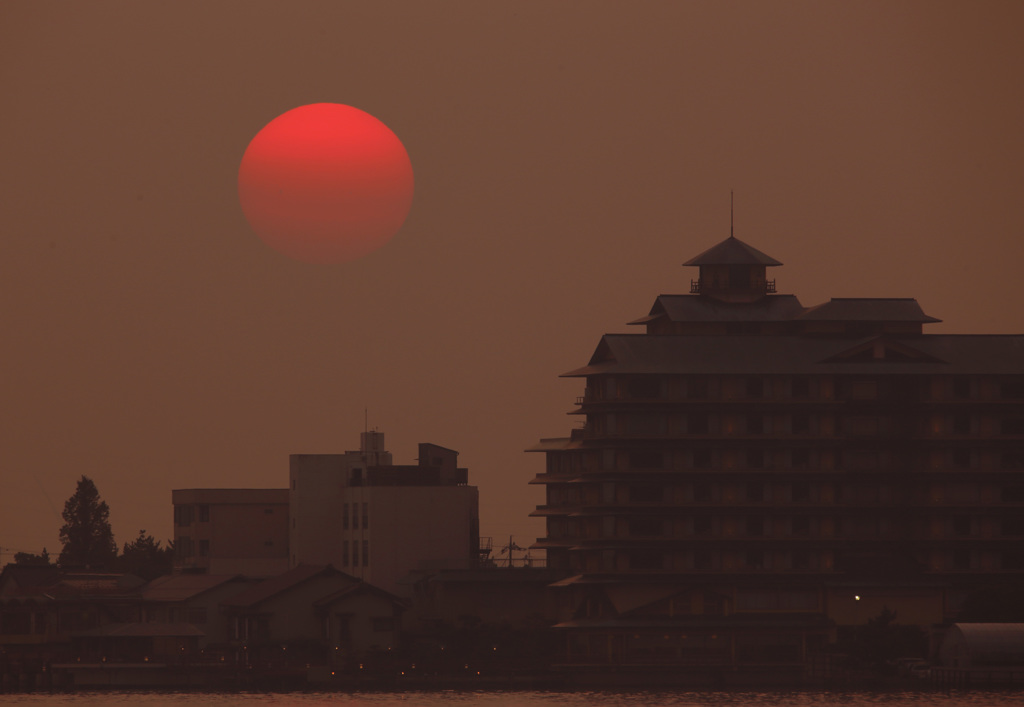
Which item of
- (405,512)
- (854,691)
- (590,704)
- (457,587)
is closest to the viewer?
(590,704)

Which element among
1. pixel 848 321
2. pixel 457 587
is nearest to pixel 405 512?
pixel 457 587

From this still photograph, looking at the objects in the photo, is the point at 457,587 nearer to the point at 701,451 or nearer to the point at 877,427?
the point at 701,451

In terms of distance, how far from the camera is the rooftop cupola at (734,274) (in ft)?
487

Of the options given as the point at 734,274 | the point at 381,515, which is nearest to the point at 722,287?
the point at 734,274

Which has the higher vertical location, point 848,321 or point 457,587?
point 848,321

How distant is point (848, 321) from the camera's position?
463ft

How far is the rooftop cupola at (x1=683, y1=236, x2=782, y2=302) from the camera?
148 metres

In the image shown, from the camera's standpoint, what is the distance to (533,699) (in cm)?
11719

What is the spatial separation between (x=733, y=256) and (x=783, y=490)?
2200 cm

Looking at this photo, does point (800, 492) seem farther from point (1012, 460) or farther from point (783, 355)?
point (1012, 460)

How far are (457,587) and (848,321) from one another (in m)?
34.2

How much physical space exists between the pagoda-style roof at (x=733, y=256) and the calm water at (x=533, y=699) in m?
38.7

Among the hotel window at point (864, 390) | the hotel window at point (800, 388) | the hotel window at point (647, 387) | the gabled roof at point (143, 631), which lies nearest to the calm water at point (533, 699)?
the gabled roof at point (143, 631)

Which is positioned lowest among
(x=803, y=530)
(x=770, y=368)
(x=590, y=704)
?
(x=590, y=704)
